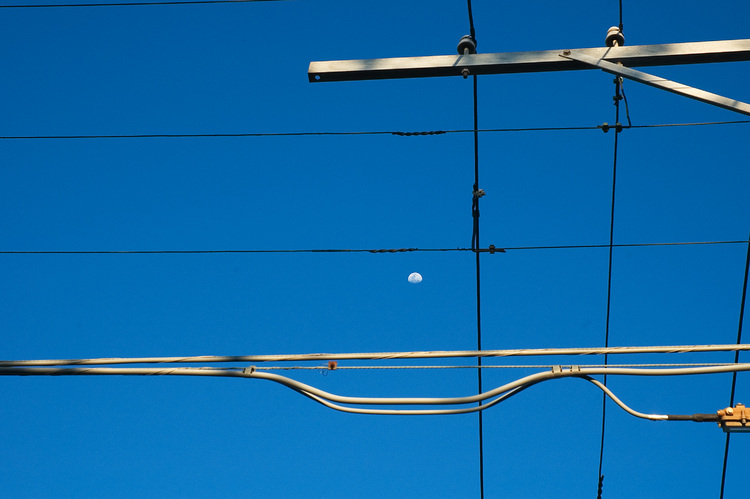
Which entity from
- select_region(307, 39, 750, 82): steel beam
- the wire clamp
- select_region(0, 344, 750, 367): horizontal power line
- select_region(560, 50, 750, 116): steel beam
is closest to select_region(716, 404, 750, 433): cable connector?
select_region(0, 344, 750, 367): horizontal power line

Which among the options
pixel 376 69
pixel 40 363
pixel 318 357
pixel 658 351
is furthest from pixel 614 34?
pixel 40 363

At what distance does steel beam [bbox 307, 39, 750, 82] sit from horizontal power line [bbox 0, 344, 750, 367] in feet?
7.45

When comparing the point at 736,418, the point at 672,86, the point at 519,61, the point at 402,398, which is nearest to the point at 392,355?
the point at 402,398

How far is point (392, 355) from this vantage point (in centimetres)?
491

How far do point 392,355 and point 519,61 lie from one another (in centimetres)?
261

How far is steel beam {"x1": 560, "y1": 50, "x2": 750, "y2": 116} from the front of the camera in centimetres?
498

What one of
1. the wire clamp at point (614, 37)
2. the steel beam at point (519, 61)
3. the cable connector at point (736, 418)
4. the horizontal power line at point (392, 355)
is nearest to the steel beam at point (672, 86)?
the steel beam at point (519, 61)

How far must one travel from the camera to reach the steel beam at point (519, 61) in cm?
561

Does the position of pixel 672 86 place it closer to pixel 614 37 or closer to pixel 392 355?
pixel 614 37

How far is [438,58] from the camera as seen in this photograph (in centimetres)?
595

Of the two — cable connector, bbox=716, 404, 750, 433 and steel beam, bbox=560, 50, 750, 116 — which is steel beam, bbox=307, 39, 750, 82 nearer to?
steel beam, bbox=560, 50, 750, 116

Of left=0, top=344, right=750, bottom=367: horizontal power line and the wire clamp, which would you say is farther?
the wire clamp

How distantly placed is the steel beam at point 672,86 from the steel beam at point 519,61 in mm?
171

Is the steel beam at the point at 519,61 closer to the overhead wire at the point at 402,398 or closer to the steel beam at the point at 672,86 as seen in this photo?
the steel beam at the point at 672,86
